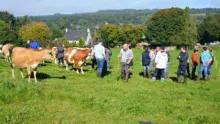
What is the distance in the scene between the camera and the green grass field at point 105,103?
34.7ft

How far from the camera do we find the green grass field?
10578mm

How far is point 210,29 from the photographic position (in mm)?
103375

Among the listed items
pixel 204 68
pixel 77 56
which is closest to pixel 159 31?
pixel 77 56

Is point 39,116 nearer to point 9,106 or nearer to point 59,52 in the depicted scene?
point 9,106

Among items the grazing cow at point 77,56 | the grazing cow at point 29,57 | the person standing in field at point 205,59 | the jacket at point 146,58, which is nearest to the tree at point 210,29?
the person standing in field at point 205,59

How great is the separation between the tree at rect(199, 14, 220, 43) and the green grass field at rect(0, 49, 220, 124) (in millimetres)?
91433

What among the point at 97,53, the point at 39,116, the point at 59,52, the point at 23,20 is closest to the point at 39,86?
the point at 39,116

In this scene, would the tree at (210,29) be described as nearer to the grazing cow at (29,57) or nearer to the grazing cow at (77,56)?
the grazing cow at (77,56)

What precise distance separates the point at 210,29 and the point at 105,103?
320 feet

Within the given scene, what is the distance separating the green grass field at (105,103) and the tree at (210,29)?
91.4 meters

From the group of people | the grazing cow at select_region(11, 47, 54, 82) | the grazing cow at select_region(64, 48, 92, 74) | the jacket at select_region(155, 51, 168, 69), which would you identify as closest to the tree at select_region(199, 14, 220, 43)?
the group of people

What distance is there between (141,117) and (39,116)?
3426 millimetres

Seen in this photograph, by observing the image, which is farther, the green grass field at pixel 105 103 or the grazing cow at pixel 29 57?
the grazing cow at pixel 29 57

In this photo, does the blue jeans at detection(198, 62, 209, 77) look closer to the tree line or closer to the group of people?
the group of people
